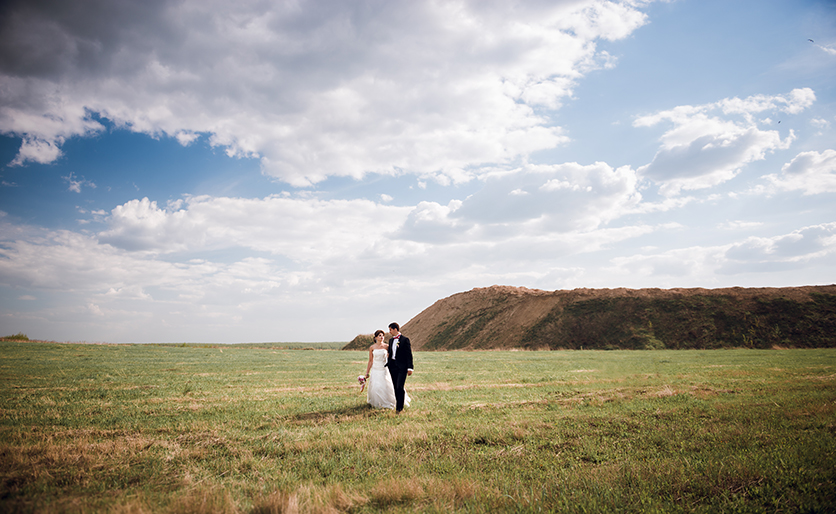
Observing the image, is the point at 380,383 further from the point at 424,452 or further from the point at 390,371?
the point at 424,452

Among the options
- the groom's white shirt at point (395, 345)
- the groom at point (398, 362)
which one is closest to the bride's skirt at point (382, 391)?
the groom at point (398, 362)

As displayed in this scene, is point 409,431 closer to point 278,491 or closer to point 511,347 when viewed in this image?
point 278,491

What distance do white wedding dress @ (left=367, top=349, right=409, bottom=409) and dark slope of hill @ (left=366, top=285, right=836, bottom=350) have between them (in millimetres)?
56334

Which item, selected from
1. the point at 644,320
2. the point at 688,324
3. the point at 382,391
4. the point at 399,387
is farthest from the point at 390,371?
the point at 644,320

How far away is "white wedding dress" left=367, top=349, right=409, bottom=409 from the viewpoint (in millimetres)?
12516

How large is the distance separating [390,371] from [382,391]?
76 cm

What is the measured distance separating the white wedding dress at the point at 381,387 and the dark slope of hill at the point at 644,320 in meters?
56.3

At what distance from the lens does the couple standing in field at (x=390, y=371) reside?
A: 12078 mm

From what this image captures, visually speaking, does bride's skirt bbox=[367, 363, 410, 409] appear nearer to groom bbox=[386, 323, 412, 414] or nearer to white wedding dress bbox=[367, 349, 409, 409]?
white wedding dress bbox=[367, 349, 409, 409]

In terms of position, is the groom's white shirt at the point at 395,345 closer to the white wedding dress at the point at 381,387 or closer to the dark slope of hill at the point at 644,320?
the white wedding dress at the point at 381,387

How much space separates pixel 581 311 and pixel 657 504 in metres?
72.9

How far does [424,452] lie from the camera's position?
7355 mm

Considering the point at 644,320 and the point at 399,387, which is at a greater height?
the point at 399,387

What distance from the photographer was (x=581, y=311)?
236 ft
